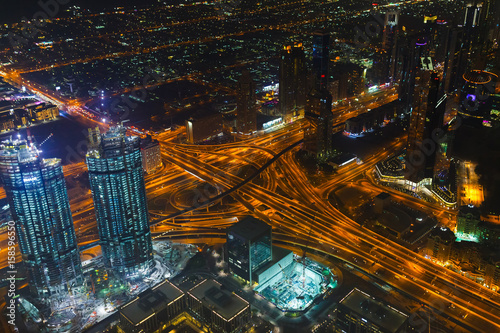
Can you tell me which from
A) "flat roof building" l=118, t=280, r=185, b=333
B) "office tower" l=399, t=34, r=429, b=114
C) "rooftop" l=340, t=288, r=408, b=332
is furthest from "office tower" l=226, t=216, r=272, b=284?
"office tower" l=399, t=34, r=429, b=114

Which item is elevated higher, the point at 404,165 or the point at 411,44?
the point at 411,44

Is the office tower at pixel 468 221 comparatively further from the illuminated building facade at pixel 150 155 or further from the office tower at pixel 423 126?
the illuminated building facade at pixel 150 155

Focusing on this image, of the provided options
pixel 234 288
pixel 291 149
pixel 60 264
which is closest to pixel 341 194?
pixel 291 149

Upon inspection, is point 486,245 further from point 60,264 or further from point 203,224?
point 60,264

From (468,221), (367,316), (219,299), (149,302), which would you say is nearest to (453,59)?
(468,221)

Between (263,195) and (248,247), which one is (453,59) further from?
(248,247)
